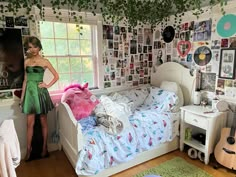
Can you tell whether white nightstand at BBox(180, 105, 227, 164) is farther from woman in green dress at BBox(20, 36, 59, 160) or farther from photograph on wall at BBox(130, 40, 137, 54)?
woman in green dress at BBox(20, 36, 59, 160)

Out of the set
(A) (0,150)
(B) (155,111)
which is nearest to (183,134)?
(B) (155,111)

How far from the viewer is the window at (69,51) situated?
8.27 feet

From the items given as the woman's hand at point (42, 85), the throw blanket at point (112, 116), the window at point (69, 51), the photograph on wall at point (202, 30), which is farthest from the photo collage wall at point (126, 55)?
the woman's hand at point (42, 85)

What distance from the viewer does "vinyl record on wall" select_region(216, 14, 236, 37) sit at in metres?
2.24

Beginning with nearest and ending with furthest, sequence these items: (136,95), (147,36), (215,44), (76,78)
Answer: (215,44)
(76,78)
(136,95)
(147,36)

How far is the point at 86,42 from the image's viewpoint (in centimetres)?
278

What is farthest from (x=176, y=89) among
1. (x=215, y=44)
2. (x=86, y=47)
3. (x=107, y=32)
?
(x=86, y=47)

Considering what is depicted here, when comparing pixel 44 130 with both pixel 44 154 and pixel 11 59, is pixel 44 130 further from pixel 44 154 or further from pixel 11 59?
pixel 11 59

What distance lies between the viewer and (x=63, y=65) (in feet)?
8.73

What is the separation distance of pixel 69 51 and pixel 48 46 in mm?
292

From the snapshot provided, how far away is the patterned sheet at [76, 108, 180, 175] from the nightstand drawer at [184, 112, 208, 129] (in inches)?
6.1

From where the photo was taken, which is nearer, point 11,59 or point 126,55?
point 11,59

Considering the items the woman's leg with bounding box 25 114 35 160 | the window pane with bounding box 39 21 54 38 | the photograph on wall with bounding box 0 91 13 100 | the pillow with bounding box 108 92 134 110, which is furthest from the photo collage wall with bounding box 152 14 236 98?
the photograph on wall with bounding box 0 91 13 100

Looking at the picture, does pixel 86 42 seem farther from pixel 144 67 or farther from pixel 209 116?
pixel 209 116
